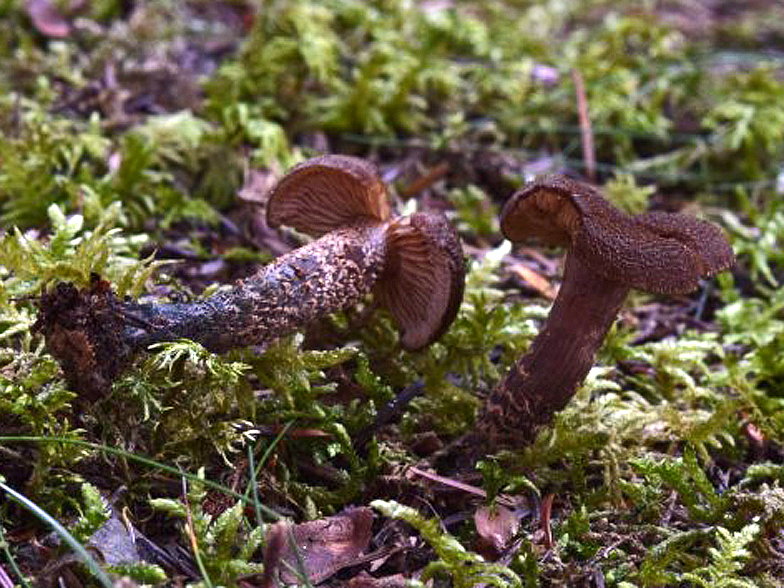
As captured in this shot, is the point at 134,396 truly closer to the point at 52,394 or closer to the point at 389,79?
the point at 52,394

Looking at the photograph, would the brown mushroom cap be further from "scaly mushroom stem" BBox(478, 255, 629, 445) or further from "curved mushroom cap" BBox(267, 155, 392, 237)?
"scaly mushroom stem" BBox(478, 255, 629, 445)

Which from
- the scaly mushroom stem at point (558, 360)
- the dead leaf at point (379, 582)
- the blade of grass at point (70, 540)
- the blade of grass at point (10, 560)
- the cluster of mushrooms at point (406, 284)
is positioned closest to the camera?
the blade of grass at point (70, 540)

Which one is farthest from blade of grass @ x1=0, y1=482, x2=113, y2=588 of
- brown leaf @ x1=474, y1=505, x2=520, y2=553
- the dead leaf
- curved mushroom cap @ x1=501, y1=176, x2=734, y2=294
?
curved mushroom cap @ x1=501, y1=176, x2=734, y2=294

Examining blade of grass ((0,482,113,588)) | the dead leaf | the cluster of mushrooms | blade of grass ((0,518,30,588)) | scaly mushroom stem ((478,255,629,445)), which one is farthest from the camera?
scaly mushroom stem ((478,255,629,445))

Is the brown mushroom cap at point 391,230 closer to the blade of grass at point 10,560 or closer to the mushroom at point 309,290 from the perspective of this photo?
the mushroom at point 309,290

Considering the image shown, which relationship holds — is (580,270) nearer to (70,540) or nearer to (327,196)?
(327,196)

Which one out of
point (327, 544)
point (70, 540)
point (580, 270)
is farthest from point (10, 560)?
point (580, 270)

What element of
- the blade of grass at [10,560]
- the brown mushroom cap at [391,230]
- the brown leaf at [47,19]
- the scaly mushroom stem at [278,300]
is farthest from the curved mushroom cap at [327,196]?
the brown leaf at [47,19]
